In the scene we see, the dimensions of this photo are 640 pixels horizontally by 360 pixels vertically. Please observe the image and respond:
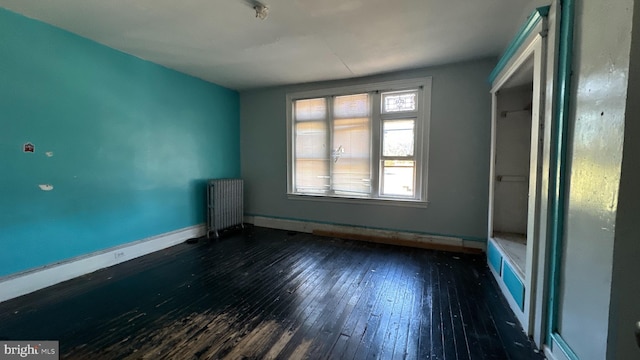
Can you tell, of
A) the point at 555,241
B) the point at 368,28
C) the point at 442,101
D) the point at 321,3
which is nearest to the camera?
the point at 555,241

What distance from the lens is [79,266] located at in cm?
292

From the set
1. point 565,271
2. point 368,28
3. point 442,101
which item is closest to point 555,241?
point 565,271

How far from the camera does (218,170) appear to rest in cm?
482

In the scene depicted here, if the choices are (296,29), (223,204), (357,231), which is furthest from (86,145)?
(357,231)

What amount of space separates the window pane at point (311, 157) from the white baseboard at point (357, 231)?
66 cm

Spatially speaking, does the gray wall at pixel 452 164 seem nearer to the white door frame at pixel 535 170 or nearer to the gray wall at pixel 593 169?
the white door frame at pixel 535 170

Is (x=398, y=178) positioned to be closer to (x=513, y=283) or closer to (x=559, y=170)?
(x=513, y=283)

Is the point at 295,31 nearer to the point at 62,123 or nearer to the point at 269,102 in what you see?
the point at 269,102

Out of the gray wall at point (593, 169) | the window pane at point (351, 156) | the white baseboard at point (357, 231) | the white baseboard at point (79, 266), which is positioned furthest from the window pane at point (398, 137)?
the white baseboard at point (79, 266)

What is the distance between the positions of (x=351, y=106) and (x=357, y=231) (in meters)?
2.14

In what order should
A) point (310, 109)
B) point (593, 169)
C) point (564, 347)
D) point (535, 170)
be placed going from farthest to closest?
point (310, 109), point (535, 170), point (564, 347), point (593, 169)

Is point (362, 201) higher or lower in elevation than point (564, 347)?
higher

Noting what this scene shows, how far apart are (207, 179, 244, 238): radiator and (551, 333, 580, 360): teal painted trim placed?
14.1 ft

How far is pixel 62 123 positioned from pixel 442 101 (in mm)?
4690
